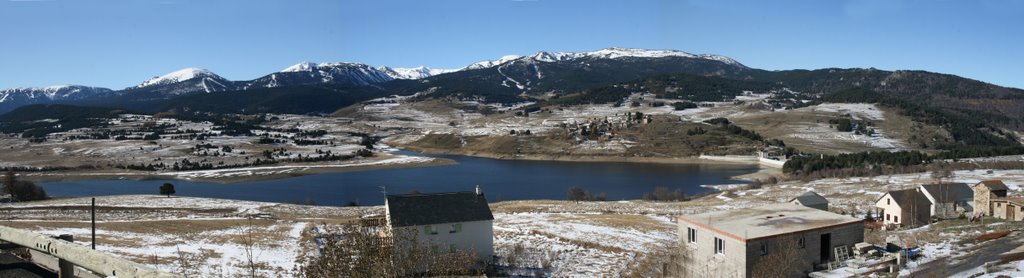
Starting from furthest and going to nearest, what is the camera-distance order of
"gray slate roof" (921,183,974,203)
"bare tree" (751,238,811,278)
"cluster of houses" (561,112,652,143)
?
1. "cluster of houses" (561,112,652,143)
2. "gray slate roof" (921,183,974,203)
3. "bare tree" (751,238,811,278)

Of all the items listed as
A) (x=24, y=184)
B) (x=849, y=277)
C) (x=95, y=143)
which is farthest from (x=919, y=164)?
(x=95, y=143)

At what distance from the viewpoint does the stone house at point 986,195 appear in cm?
3766

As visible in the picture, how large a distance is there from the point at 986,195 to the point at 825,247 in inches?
816

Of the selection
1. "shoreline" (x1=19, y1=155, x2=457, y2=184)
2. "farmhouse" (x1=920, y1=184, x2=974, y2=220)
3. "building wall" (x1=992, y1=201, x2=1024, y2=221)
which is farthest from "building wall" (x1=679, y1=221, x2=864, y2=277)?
"shoreline" (x1=19, y1=155, x2=457, y2=184)

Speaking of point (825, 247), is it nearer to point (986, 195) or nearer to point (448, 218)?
point (448, 218)

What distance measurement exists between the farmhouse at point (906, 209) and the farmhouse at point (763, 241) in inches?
602

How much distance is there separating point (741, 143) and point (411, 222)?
121795 millimetres

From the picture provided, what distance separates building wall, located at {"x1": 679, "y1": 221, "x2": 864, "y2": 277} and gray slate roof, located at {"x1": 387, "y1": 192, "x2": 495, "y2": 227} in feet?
28.5

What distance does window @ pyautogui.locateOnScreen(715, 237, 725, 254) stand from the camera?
23.6 meters

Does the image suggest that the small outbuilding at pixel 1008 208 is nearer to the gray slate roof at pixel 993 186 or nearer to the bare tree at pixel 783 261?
the gray slate roof at pixel 993 186

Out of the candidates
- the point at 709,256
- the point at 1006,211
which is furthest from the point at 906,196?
the point at 709,256

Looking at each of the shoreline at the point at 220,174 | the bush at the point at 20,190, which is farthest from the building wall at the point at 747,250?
Result: the shoreline at the point at 220,174

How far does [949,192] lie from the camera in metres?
41.7

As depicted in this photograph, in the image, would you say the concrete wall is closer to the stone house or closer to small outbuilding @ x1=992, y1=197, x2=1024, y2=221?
small outbuilding @ x1=992, y1=197, x2=1024, y2=221
